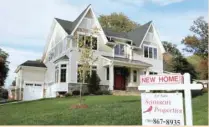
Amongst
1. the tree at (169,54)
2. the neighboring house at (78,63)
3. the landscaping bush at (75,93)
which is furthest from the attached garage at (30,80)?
the tree at (169,54)

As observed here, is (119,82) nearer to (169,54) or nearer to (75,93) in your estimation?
(75,93)

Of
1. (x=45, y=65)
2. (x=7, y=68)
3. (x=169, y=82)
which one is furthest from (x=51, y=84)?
(x=169, y=82)

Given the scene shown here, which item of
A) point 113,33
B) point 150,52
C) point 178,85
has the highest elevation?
point 113,33

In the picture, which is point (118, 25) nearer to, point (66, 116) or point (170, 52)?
point (170, 52)

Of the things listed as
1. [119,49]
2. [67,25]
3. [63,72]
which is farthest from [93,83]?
[119,49]

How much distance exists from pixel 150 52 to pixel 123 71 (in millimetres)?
A: 1793

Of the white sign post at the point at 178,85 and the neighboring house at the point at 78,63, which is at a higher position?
the neighboring house at the point at 78,63

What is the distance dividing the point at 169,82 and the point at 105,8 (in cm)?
401

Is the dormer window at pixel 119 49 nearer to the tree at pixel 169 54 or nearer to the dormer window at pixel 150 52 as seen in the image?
the dormer window at pixel 150 52

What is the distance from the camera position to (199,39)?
31.2ft

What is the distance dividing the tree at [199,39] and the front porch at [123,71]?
3.72 meters

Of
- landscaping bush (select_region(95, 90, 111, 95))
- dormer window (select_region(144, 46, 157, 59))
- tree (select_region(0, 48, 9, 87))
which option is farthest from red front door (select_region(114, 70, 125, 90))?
tree (select_region(0, 48, 9, 87))

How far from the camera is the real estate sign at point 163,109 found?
4.26 meters

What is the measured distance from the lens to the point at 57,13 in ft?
27.5
